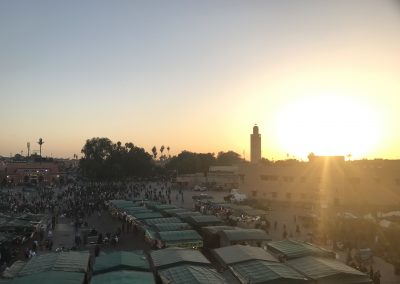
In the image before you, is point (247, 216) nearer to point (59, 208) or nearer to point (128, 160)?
point (59, 208)

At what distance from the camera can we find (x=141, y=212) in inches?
1073

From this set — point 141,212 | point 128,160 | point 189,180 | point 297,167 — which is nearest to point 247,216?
point 141,212

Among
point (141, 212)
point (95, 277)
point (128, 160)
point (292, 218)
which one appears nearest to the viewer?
point (95, 277)

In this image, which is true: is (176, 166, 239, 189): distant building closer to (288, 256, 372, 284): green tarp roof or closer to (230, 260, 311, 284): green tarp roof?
(288, 256, 372, 284): green tarp roof

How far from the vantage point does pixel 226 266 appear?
14039 millimetres

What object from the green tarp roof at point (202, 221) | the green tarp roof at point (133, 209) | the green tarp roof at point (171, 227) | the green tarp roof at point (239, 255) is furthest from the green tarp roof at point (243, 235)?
the green tarp roof at point (133, 209)

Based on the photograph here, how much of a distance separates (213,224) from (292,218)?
1289cm

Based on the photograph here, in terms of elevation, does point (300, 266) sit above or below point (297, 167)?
below

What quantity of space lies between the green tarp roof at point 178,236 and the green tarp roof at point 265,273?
216 inches

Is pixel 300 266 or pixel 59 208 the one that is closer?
pixel 300 266

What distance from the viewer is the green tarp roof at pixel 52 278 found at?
11.6 m

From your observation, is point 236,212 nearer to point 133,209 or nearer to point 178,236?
point 133,209

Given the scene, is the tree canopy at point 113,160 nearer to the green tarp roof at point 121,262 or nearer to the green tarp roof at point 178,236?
the green tarp roof at point 178,236

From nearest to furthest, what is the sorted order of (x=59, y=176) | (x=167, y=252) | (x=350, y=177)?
(x=167, y=252), (x=350, y=177), (x=59, y=176)
